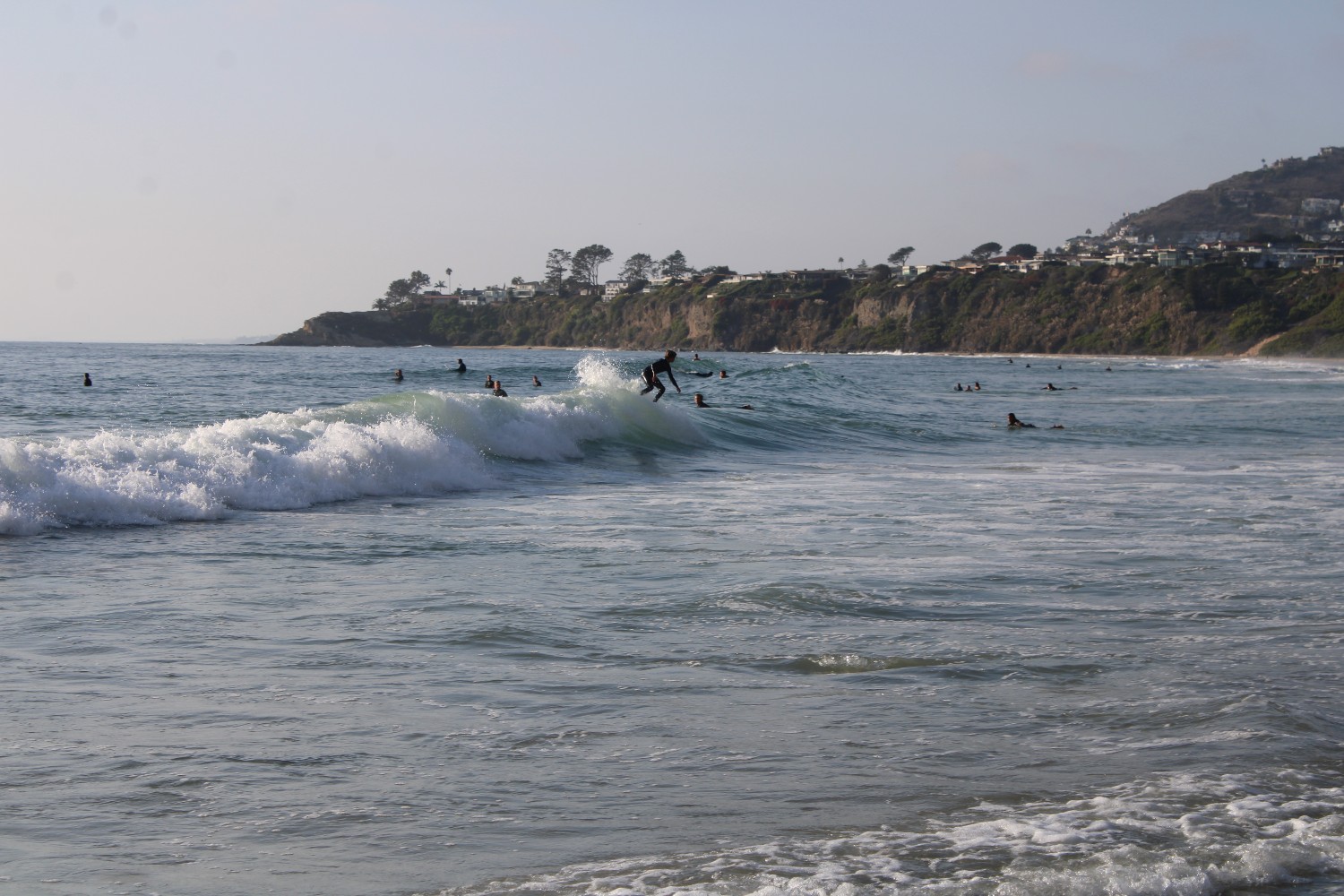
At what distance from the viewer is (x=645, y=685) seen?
6.42 metres

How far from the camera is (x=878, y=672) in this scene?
6703 mm

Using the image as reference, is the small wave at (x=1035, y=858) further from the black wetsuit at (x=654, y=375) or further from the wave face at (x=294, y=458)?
the black wetsuit at (x=654, y=375)

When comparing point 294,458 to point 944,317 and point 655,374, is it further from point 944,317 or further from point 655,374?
point 944,317

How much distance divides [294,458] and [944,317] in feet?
476

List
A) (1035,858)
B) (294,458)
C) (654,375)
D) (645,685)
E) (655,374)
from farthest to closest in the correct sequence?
(655,374) < (654,375) < (294,458) < (645,685) < (1035,858)

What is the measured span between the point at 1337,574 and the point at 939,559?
10.0 feet

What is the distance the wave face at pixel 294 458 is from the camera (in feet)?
39.3

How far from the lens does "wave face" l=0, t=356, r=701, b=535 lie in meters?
12.0

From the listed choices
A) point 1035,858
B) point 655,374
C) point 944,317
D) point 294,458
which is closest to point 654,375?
point 655,374

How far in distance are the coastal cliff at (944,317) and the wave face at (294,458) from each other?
10918 centimetres

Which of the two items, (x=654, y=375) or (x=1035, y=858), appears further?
(x=654, y=375)

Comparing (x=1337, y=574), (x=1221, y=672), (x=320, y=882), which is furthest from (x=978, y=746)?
(x=1337, y=574)

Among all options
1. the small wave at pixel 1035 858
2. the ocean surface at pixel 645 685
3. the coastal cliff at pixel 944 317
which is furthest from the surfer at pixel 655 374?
the coastal cliff at pixel 944 317

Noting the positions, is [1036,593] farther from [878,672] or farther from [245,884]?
[245,884]
